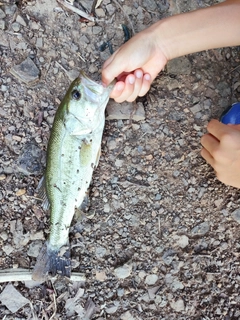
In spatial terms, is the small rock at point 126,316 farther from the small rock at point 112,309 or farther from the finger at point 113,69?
the finger at point 113,69

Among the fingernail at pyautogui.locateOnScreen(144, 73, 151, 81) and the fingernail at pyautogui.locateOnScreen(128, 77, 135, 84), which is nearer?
the fingernail at pyautogui.locateOnScreen(128, 77, 135, 84)

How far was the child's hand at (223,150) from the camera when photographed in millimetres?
3246

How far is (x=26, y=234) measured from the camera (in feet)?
11.4

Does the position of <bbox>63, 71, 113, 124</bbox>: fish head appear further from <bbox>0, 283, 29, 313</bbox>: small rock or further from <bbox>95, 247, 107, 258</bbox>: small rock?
<bbox>0, 283, 29, 313</bbox>: small rock

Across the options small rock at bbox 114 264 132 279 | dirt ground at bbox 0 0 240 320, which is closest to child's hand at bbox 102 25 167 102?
dirt ground at bbox 0 0 240 320

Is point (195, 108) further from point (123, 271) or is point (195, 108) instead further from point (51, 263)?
point (51, 263)

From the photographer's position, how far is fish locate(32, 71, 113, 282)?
10.2 feet

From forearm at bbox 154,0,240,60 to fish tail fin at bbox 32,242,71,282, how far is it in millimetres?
1543

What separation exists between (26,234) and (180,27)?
69.6 inches

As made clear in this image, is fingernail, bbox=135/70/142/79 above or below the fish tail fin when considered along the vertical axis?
above

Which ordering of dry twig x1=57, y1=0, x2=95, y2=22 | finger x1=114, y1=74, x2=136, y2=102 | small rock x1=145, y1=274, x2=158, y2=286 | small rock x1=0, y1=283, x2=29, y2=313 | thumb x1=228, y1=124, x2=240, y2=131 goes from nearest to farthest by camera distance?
finger x1=114, y1=74, x2=136, y2=102
thumb x1=228, y1=124, x2=240, y2=131
small rock x1=0, y1=283, x2=29, y2=313
small rock x1=145, y1=274, x2=158, y2=286
dry twig x1=57, y1=0, x2=95, y2=22

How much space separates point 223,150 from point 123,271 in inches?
43.2

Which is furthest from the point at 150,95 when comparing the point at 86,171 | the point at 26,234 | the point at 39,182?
the point at 26,234

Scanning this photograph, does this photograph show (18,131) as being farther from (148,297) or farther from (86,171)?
(148,297)
